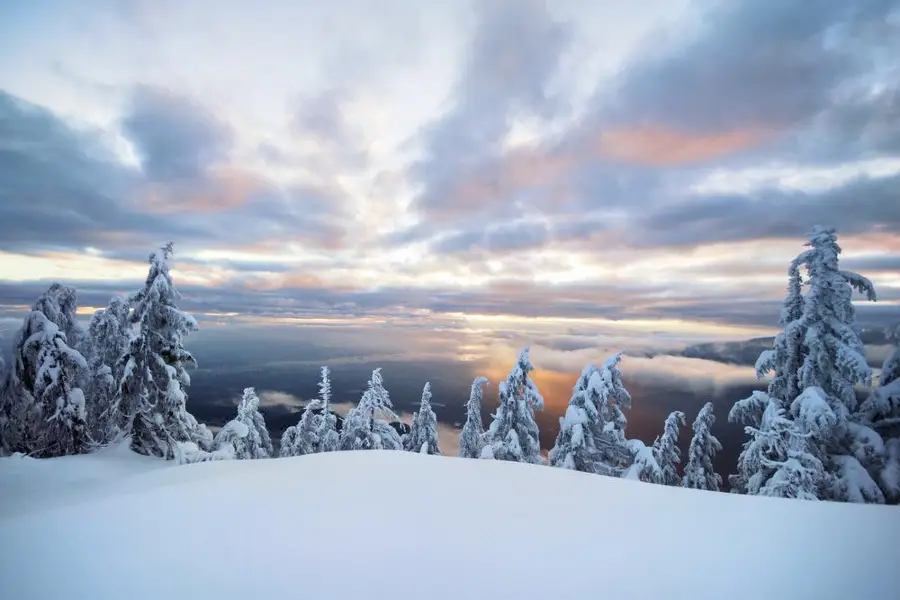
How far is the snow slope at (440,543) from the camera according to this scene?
10.4 ft

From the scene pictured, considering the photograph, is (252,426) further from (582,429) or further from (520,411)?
(582,429)

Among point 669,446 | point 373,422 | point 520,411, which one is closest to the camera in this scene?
point 520,411

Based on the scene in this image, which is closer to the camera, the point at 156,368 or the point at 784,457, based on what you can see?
the point at 784,457

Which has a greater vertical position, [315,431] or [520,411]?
[520,411]

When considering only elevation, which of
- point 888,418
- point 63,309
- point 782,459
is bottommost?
point 782,459

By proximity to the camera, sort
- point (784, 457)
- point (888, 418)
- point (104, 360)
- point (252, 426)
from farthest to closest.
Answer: point (252, 426) < point (104, 360) < point (784, 457) < point (888, 418)

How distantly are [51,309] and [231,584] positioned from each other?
15711mm

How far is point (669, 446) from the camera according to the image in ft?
52.9

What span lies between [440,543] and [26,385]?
1643 centimetres

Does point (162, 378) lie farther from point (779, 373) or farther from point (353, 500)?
point (779, 373)

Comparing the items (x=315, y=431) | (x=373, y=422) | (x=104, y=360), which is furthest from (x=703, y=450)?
(x=104, y=360)

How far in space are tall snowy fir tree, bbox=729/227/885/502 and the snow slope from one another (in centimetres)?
642

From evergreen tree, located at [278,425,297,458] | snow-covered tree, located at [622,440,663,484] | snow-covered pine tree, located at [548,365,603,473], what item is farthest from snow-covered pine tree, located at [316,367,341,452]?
snow-covered tree, located at [622,440,663,484]

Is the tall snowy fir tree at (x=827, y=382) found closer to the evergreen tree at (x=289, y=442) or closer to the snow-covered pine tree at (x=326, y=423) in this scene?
the snow-covered pine tree at (x=326, y=423)
